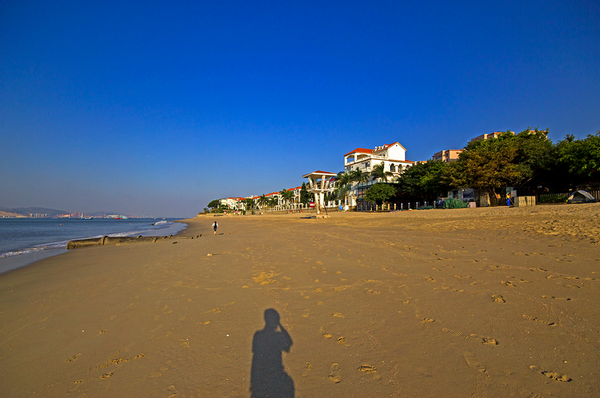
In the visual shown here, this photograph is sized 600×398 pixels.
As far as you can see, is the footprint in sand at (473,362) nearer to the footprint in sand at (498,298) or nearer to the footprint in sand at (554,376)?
the footprint in sand at (554,376)

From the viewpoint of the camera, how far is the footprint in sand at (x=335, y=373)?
8.98 feet

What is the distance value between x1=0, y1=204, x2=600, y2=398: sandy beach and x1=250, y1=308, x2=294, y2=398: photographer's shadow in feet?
0.06

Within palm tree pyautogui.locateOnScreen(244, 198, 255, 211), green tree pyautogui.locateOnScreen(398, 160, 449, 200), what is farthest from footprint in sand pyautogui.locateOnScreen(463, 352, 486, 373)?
palm tree pyautogui.locateOnScreen(244, 198, 255, 211)

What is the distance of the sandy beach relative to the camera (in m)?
2.70

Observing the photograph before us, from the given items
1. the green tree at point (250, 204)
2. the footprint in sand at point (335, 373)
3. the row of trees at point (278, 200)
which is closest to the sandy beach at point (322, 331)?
the footprint in sand at point (335, 373)

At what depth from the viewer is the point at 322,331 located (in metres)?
3.80

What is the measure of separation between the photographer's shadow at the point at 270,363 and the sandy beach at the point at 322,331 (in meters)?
0.02

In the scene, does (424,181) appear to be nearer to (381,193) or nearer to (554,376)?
(381,193)

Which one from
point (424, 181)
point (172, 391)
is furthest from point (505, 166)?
point (172, 391)

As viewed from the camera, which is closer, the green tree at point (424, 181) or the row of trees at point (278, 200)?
the green tree at point (424, 181)

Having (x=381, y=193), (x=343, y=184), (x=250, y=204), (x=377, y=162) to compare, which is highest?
(x=377, y=162)

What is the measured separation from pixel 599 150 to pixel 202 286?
37969 millimetres

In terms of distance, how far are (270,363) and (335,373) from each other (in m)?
0.80

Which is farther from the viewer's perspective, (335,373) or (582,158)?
(582,158)
